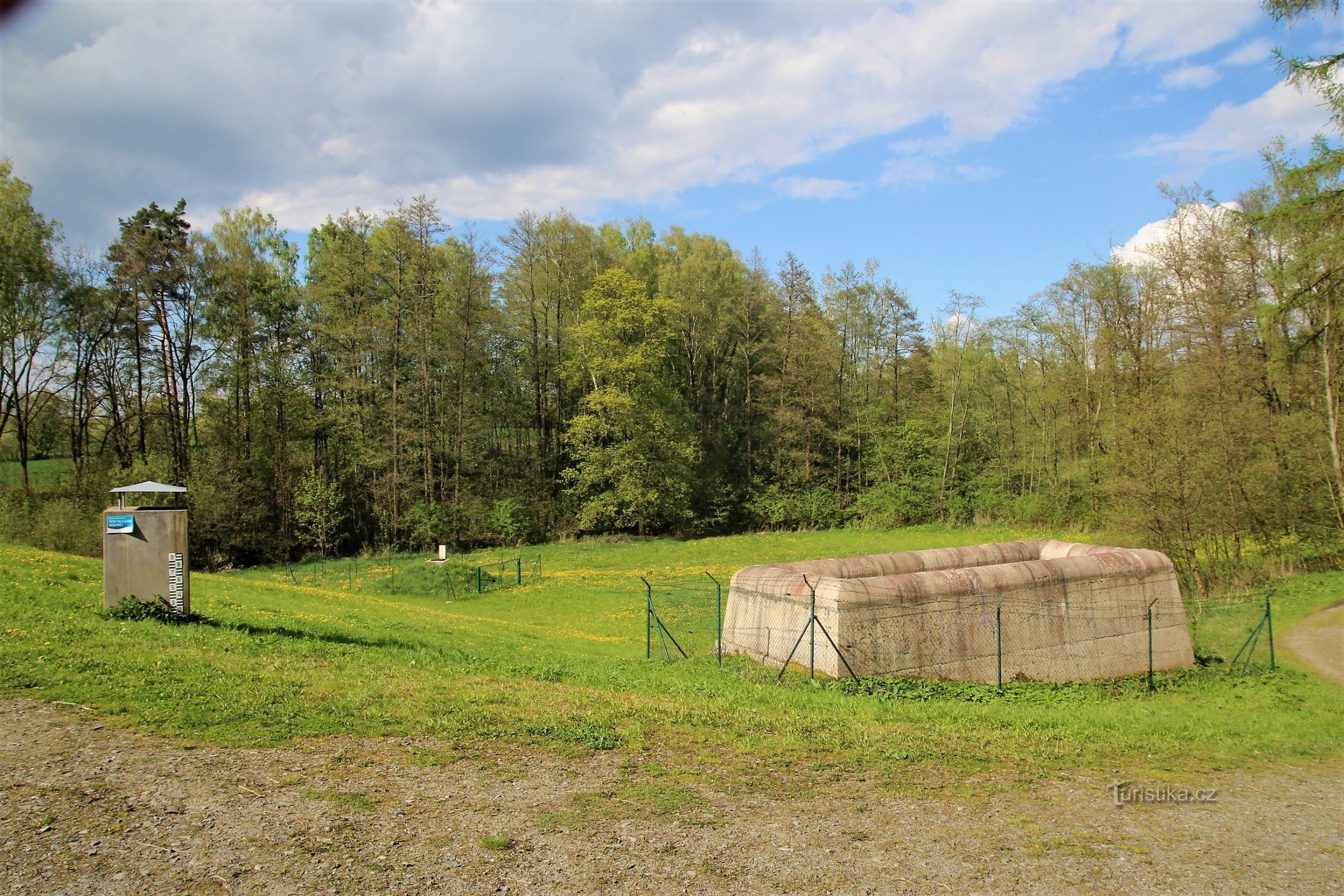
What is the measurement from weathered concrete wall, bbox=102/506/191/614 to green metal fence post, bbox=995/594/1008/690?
45.9 ft

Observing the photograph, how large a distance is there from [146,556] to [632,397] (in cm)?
3479

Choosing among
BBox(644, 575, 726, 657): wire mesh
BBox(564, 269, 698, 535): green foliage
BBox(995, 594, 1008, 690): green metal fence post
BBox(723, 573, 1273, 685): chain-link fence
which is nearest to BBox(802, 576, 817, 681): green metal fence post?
BBox(723, 573, 1273, 685): chain-link fence

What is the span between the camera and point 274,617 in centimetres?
1523

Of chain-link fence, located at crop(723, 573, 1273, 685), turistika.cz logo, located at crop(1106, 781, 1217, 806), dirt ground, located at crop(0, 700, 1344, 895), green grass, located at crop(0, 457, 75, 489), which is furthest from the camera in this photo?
green grass, located at crop(0, 457, 75, 489)

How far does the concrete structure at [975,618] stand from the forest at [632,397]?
293 inches

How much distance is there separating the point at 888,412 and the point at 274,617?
150ft

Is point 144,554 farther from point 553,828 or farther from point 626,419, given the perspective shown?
point 626,419

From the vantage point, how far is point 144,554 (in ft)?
40.3

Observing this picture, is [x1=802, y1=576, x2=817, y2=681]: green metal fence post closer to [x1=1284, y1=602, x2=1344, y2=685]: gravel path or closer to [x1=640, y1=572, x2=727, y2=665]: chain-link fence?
[x1=640, y1=572, x2=727, y2=665]: chain-link fence

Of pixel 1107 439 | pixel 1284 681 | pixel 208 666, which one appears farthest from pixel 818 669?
pixel 1107 439

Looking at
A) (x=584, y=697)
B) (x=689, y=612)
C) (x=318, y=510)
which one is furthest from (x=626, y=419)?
(x=584, y=697)

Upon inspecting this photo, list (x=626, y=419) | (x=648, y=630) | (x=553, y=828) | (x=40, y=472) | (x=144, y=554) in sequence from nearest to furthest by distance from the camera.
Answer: (x=553, y=828), (x=144, y=554), (x=648, y=630), (x=40, y=472), (x=626, y=419)

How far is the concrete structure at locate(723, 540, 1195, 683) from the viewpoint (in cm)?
1355

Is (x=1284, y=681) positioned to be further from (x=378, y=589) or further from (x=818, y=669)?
(x=378, y=589)
